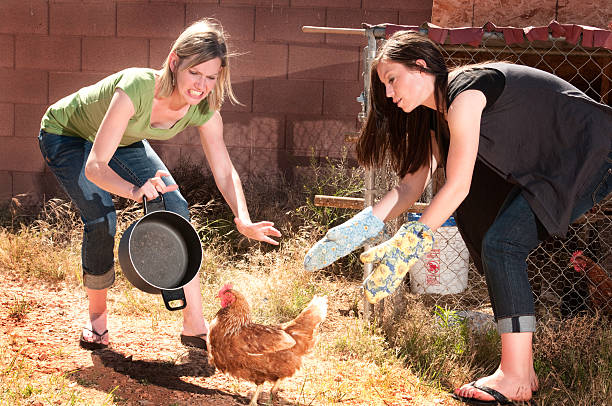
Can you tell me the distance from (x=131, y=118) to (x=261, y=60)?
3.64 m

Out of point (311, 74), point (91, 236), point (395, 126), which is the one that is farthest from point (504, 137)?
point (311, 74)

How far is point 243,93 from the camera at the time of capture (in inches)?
264

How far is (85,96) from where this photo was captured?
338 cm

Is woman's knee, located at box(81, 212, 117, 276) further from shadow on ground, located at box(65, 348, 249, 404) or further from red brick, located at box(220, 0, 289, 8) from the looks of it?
red brick, located at box(220, 0, 289, 8)

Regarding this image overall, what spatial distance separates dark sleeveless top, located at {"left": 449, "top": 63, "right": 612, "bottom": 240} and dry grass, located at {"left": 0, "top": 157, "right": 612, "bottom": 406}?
0.95 meters

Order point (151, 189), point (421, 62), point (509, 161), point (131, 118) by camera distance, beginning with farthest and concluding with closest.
→ point (131, 118) < point (151, 189) < point (509, 161) < point (421, 62)

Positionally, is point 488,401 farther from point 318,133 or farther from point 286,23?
point 286,23

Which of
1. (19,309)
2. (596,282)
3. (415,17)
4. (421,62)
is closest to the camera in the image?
(421,62)

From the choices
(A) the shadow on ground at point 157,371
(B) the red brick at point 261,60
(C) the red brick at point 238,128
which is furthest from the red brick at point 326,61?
(A) the shadow on ground at point 157,371

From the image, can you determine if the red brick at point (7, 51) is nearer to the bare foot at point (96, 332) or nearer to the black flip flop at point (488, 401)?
the bare foot at point (96, 332)

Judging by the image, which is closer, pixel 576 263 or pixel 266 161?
pixel 576 263

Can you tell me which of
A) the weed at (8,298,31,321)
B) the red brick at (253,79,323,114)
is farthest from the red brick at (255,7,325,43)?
the weed at (8,298,31,321)

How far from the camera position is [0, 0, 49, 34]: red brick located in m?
6.84

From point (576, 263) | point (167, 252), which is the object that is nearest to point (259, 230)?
point (167, 252)
